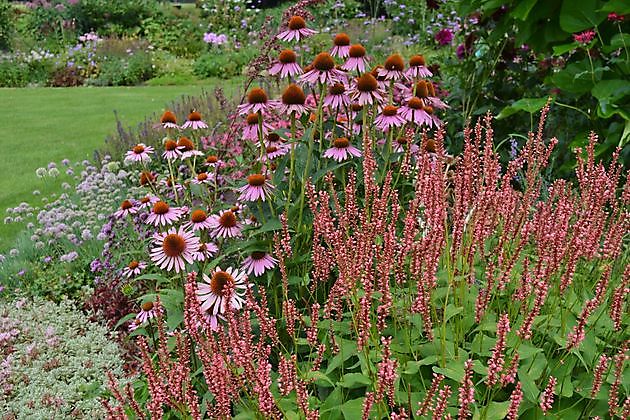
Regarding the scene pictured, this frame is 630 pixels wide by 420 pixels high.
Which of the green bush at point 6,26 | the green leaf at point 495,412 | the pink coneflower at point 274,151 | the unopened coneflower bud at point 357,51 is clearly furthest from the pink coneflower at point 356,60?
the green bush at point 6,26

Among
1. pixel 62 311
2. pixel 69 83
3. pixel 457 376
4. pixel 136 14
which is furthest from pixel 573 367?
pixel 136 14

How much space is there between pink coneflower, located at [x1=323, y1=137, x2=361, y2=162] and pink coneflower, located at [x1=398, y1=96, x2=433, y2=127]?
0.30m

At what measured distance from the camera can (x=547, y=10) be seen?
429cm

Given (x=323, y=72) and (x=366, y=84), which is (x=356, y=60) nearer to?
(x=366, y=84)

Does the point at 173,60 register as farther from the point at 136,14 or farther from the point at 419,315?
the point at 419,315

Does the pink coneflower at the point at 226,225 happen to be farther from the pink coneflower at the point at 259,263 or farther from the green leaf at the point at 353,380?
the green leaf at the point at 353,380

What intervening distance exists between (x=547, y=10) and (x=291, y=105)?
102 inches

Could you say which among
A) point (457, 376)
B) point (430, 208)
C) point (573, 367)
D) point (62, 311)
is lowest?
point (62, 311)

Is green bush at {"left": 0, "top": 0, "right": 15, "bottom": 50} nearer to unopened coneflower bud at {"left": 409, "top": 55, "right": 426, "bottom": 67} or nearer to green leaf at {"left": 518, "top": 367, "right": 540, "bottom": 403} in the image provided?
unopened coneflower bud at {"left": 409, "top": 55, "right": 426, "bottom": 67}

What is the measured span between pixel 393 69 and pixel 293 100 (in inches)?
24.2

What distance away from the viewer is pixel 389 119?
2.76m

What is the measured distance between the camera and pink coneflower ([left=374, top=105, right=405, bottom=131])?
2740mm

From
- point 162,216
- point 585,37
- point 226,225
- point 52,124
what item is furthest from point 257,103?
point 52,124

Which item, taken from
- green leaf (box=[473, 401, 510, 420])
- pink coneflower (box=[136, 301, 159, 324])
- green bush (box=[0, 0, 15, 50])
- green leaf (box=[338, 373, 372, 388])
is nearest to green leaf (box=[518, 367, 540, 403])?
green leaf (box=[473, 401, 510, 420])
